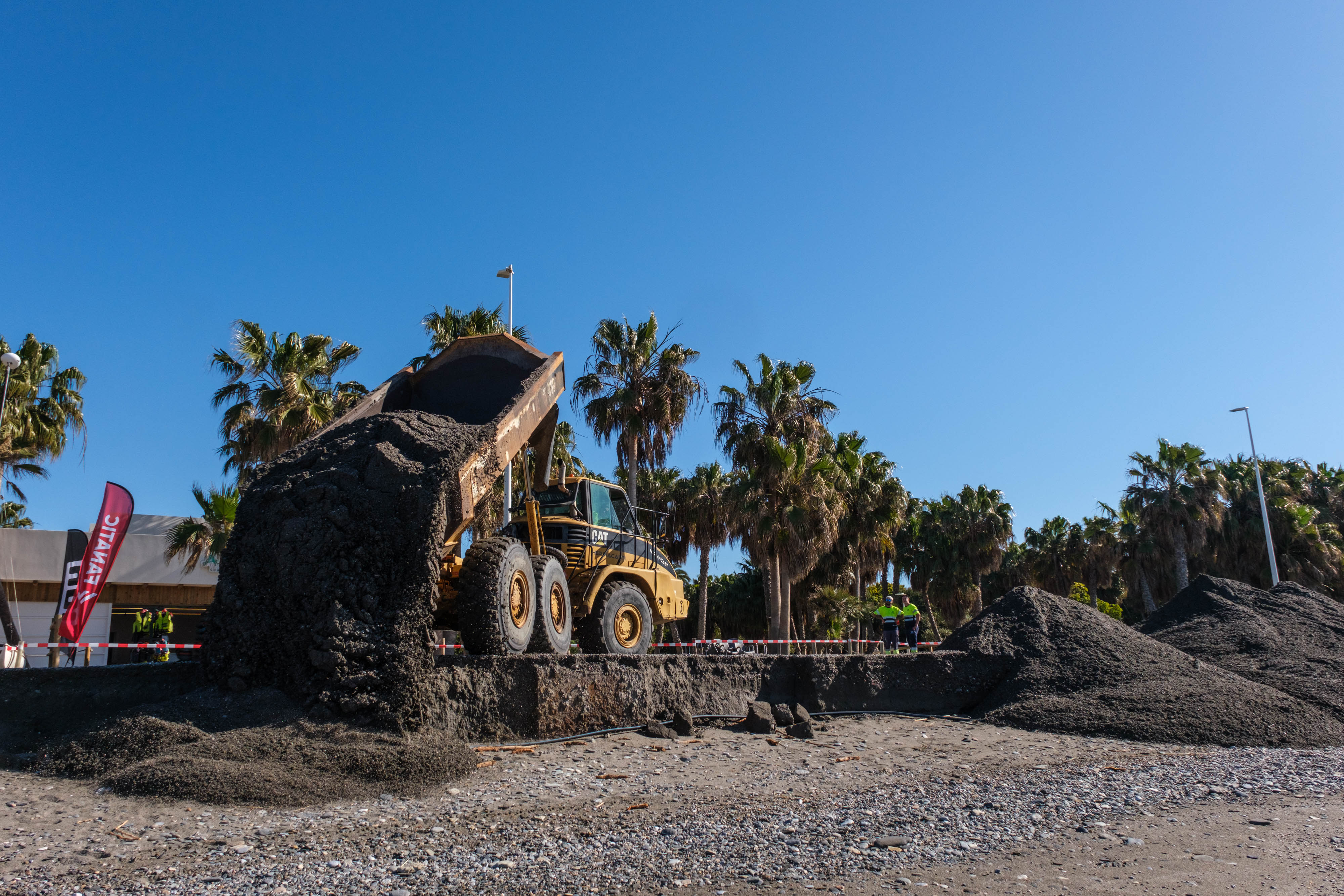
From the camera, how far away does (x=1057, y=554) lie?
43.1 m

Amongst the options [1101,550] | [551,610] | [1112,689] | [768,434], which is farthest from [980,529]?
[551,610]

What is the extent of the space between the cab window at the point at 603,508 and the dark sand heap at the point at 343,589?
3655 mm

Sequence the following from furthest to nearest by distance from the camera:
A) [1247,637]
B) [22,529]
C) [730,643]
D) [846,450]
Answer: [846,450] → [730,643] → [22,529] → [1247,637]

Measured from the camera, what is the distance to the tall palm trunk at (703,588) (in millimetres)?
28141

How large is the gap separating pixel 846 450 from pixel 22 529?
2466 centimetres

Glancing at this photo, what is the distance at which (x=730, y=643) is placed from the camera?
2359 cm

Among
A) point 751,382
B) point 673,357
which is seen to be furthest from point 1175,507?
point 673,357

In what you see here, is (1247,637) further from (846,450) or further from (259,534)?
(846,450)

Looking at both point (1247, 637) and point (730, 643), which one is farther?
point (730, 643)

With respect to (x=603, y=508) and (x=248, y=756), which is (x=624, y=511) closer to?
(x=603, y=508)

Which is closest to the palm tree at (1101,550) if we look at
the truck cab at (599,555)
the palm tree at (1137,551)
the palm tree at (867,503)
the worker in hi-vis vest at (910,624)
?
the palm tree at (1137,551)

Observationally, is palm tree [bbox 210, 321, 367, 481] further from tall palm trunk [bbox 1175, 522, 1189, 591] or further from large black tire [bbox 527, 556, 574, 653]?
Answer: tall palm trunk [bbox 1175, 522, 1189, 591]

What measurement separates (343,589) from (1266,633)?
14269mm

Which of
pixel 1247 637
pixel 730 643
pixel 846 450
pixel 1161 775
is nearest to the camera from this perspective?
pixel 1161 775
